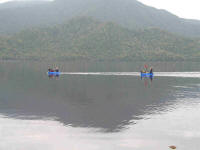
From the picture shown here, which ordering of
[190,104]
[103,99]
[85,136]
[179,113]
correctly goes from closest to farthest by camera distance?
[85,136]
[179,113]
[190,104]
[103,99]

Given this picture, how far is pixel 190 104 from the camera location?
4647 centimetres

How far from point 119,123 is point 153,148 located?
8.56 meters

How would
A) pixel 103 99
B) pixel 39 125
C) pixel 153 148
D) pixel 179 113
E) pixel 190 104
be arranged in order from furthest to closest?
pixel 103 99, pixel 190 104, pixel 179 113, pixel 39 125, pixel 153 148

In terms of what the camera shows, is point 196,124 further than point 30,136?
Yes

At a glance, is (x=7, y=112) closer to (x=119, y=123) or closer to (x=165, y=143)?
(x=119, y=123)

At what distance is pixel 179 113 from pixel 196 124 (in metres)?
5.73

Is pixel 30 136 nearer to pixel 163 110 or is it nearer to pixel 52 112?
pixel 52 112

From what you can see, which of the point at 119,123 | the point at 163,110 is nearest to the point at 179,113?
the point at 163,110

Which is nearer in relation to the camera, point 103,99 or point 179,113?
point 179,113

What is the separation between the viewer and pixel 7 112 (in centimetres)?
3975

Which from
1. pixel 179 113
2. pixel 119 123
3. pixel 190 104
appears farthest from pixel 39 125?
pixel 190 104

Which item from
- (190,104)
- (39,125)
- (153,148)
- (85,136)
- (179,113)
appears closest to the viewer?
(153,148)

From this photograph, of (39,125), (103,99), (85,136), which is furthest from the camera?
(103,99)

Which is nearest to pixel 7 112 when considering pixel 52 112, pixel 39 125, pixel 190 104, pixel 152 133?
pixel 52 112
